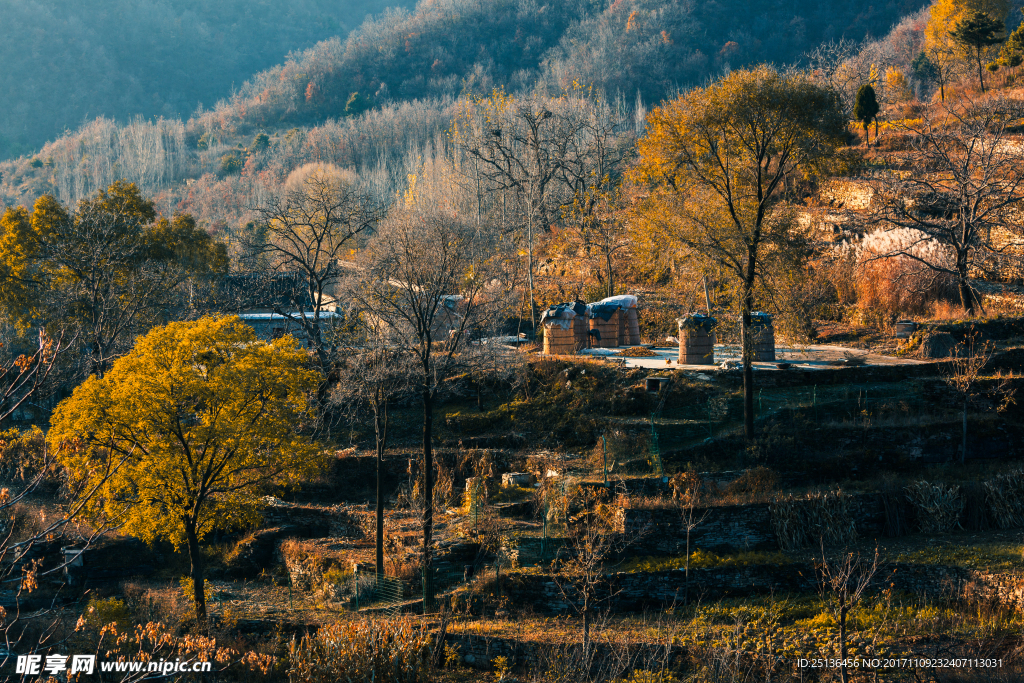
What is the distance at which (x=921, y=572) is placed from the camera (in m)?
14.2

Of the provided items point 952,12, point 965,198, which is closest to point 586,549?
point 965,198

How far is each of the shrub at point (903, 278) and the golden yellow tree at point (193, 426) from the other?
63.9 feet

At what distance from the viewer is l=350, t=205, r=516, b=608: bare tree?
16.3m

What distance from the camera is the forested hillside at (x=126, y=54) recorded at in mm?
134125

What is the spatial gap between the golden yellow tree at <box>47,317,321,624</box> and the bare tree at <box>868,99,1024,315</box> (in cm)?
1981

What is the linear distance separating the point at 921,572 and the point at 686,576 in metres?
4.34

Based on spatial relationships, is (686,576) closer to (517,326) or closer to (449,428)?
(449,428)

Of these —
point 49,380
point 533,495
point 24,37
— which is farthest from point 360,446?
point 24,37

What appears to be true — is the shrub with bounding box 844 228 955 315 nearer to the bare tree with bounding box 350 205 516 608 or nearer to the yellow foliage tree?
the bare tree with bounding box 350 205 516 608

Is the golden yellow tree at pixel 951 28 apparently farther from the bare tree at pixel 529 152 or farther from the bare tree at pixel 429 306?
the bare tree at pixel 429 306

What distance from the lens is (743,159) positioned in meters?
18.3

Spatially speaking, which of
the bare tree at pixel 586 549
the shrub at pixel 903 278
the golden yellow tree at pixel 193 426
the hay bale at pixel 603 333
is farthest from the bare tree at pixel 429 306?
the shrub at pixel 903 278

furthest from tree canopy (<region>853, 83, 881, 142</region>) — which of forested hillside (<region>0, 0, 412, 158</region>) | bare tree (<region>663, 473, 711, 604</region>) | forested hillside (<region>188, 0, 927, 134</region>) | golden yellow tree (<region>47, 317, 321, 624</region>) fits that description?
forested hillside (<region>0, 0, 412, 158</region>)

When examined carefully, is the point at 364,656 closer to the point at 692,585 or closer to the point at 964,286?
the point at 692,585
